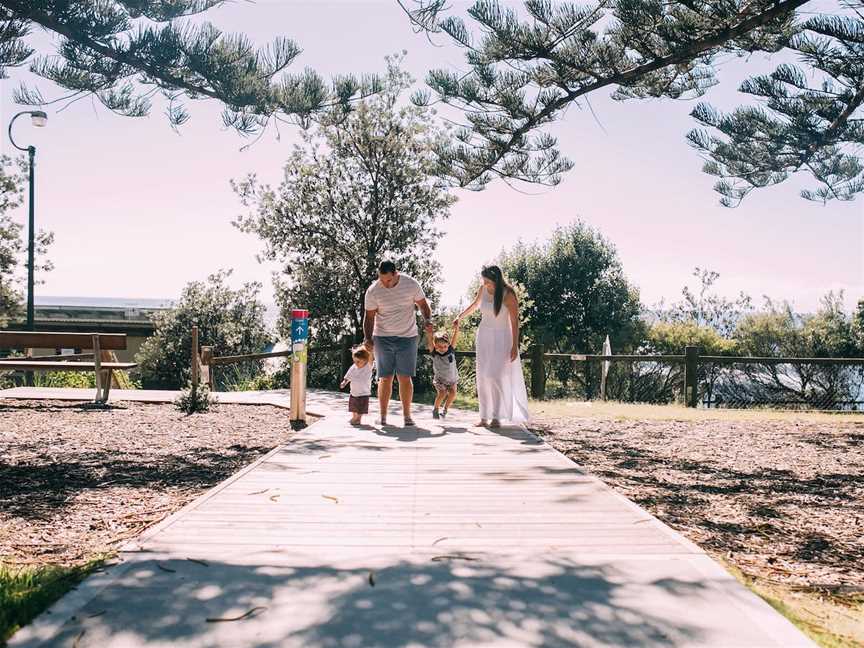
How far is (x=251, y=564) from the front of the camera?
323cm

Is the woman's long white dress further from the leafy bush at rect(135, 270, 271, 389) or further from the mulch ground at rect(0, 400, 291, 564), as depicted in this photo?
the leafy bush at rect(135, 270, 271, 389)

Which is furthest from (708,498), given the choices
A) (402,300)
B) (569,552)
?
(402,300)

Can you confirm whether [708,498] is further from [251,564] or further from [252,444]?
[252,444]

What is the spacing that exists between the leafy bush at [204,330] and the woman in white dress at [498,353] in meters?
15.5

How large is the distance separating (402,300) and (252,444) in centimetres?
222

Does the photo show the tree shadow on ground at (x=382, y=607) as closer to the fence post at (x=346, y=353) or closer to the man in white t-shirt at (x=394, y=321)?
the man in white t-shirt at (x=394, y=321)

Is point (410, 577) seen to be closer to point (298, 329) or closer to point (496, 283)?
point (496, 283)

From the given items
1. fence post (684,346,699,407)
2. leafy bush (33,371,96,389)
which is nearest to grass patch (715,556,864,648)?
fence post (684,346,699,407)

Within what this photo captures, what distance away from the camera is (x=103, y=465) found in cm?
659

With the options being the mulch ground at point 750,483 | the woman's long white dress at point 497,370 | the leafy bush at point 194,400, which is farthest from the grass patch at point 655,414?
the leafy bush at point 194,400

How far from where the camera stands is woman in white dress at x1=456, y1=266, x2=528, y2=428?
7730 mm

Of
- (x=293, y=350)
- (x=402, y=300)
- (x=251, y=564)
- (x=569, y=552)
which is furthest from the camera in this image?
(x=293, y=350)

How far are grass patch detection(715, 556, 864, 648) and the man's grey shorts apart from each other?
4636mm

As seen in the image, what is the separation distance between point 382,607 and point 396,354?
5128 mm
